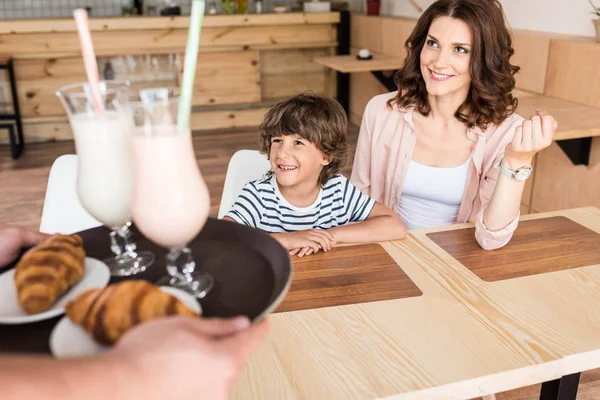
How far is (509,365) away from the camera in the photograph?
868mm

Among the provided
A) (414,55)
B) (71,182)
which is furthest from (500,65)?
(71,182)

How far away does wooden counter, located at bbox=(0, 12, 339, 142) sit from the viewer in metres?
4.95

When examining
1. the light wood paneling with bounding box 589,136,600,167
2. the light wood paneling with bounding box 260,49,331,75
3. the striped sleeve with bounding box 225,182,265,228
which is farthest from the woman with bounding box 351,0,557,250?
the light wood paneling with bounding box 260,49,331,75

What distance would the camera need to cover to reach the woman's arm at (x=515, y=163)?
48.9 inches

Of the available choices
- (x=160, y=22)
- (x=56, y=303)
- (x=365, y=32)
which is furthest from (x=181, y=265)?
(x=365, y=32)

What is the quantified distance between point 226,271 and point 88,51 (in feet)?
1.07

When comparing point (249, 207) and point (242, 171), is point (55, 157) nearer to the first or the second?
point (242, 171)

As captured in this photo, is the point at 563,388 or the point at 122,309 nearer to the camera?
the point at 122,309

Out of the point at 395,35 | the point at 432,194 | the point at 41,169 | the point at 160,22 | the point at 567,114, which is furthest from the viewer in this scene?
the point at 160,22

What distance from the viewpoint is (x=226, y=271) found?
0.77 meters

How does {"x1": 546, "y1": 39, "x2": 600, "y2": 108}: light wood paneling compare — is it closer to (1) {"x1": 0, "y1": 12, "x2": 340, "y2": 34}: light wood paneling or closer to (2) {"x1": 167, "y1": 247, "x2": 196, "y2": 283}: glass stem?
(2) {"x1": 167, "y1": 247, "x2": 196, "y2": 283}: glass stem

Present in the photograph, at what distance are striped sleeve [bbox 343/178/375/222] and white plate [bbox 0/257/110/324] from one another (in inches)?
36.2

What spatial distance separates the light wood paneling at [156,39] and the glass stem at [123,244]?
15.1ft

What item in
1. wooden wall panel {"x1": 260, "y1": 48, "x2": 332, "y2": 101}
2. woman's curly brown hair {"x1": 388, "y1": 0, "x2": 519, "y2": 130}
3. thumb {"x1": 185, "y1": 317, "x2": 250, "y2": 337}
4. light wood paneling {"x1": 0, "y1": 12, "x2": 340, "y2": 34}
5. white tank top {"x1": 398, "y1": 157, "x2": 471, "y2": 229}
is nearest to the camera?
thumb {"x1": 185, "y1": 317, "x2": 250, "y2": 337}
